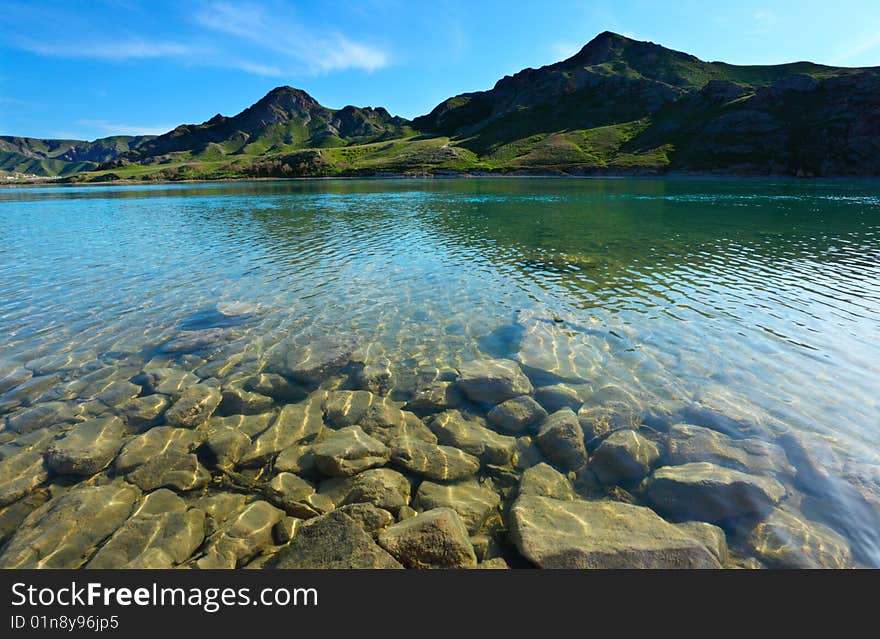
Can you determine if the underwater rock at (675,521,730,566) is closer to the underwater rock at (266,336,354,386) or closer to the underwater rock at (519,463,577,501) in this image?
the underwater rock at (519,463,577,501)

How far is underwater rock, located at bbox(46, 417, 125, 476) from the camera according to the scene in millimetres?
10000

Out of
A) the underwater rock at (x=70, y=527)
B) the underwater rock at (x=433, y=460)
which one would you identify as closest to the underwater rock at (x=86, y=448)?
the underwater rock at (x=70, y=527)

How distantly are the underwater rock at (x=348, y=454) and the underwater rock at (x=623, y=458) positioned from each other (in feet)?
17.5

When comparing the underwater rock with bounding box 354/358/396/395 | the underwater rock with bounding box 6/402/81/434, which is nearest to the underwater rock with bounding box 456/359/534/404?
the underwater rock with bounding box 354/358/396/395

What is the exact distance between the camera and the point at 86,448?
34.3 feet

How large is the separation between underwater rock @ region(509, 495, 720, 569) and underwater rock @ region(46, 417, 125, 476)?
1020 cm

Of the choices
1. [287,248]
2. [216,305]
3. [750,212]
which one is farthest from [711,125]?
[216,305]

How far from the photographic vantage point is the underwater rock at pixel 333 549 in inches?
268

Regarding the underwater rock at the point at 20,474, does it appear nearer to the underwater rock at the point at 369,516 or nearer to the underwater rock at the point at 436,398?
→ the underwater rock at the point at 369,516

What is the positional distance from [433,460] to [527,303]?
13886 millimetres

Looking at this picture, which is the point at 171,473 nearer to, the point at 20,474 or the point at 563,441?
the point at 20,474

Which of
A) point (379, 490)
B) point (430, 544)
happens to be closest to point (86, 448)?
point (379, 490)

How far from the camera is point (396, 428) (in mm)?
11773
